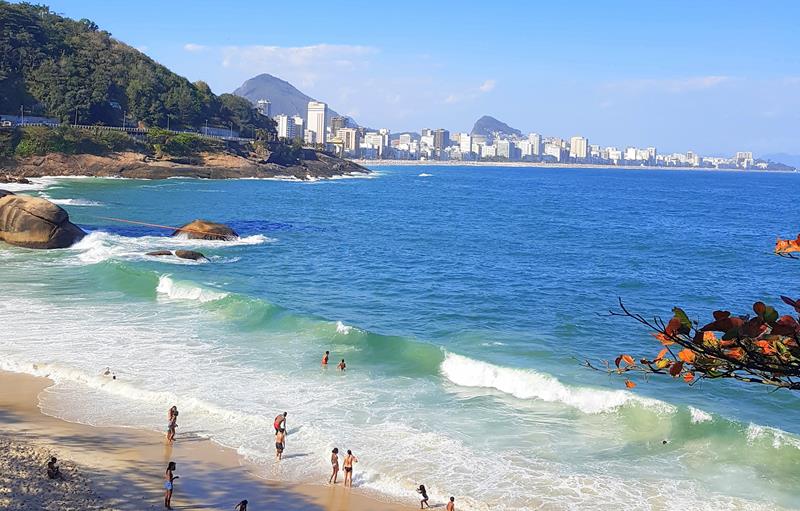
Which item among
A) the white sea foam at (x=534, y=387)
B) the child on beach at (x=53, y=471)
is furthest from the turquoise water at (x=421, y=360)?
the child on beach at (x=53, y=471)

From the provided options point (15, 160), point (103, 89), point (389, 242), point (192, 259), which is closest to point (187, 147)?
point (103, 89)

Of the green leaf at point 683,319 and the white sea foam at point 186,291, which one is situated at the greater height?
the green leaf at point 683,319

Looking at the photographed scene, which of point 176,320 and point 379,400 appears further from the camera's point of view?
point 176,320

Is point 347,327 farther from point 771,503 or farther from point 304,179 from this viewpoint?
point 304,179

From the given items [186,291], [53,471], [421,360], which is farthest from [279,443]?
[186,291]

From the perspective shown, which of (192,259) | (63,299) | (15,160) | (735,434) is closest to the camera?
(735,434)

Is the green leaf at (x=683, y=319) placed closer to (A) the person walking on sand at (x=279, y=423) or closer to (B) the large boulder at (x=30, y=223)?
(A) the person walking on sand at (x=279, y=423)

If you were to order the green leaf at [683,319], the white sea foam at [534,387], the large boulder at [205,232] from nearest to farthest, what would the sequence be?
the green leaf at [683,319], the white sea foam at [534,387], the large boulder at [205,232]

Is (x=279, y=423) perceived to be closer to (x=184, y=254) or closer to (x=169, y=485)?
(x=169, y=485)
